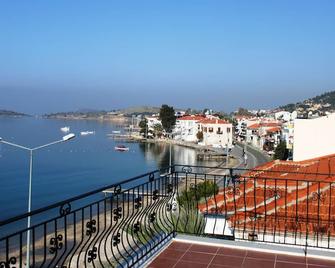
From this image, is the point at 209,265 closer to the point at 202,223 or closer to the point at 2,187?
the point at 202,223

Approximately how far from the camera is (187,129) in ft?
377

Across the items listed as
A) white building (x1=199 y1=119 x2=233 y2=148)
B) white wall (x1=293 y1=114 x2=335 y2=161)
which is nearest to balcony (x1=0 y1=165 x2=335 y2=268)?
white wall (x1=293 y1=114 x2=335 y2=161)

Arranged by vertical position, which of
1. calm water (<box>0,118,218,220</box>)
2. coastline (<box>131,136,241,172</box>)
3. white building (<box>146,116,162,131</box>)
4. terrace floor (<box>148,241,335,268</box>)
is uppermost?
white building (<box>146,116,162,131</box>)

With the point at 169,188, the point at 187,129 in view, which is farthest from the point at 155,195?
the point at 187,129

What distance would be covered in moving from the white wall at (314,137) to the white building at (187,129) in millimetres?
91843

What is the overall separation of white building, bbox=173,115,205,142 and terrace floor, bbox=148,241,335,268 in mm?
104518

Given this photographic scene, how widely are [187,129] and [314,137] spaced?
9795cm

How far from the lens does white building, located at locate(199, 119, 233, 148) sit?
332ft

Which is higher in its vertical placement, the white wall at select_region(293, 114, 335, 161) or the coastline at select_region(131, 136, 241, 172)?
the white wall at select_region(293, 114, 335, 161)

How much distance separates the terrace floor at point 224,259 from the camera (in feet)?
15.6

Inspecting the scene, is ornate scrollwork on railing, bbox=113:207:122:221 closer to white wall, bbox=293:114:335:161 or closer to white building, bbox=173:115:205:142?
white wall, bbox=293:114:335:161

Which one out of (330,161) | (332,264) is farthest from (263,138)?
(332,264)

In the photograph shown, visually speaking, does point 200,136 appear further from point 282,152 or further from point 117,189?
point 117,189

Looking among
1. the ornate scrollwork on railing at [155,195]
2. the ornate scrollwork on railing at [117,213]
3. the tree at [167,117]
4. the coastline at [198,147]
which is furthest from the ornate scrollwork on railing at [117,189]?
the tree at [167,117]
